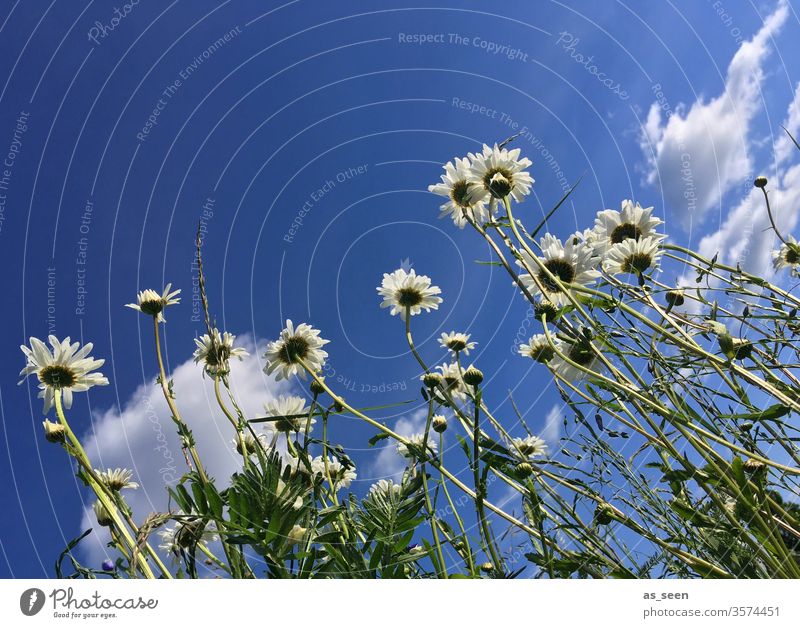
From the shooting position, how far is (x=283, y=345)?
1188 mm

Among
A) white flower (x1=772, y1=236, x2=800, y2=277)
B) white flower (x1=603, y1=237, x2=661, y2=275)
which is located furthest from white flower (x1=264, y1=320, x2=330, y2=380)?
white flower (x1=772, y1=236, x2=800, y2=277)

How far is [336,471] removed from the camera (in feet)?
4.08

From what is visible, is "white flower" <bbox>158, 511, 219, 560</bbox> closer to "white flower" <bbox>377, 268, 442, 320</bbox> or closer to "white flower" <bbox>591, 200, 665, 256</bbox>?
"white flower" <bbox>377, 268, 442, 320</bbox>

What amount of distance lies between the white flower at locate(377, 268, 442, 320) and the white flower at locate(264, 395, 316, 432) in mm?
310

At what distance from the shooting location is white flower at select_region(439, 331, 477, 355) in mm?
1309

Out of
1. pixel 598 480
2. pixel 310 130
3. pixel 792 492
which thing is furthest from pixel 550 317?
pixel 310 130

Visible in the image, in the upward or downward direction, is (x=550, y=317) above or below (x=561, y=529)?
above

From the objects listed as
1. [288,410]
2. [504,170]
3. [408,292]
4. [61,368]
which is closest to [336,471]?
[288,410]

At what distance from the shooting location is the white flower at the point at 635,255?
1117mm

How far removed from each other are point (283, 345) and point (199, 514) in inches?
17.5

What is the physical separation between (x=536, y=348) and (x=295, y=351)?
46 cm
